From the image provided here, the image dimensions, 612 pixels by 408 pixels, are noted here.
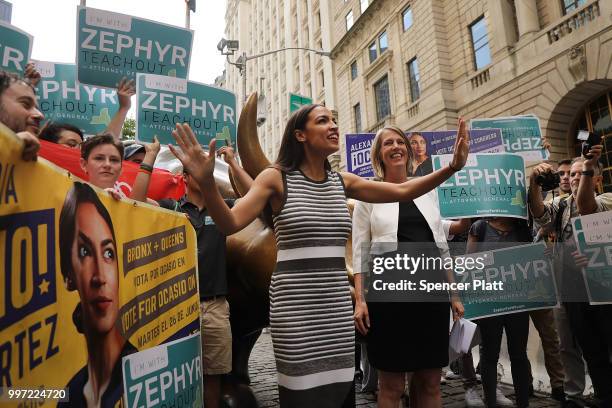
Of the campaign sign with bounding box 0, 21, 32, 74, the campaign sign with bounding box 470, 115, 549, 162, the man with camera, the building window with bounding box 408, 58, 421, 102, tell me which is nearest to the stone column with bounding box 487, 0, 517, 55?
the building window with bounding box 408, 58, 421, 102

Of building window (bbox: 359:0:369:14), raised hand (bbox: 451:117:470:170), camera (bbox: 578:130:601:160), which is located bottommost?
raised hand (bbox: 451:117:470:170)

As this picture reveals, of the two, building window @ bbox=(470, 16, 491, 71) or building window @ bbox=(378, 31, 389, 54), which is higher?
building window @ bbox=(378, 31, 389, 54)

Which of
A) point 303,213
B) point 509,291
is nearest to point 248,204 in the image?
point 303,213

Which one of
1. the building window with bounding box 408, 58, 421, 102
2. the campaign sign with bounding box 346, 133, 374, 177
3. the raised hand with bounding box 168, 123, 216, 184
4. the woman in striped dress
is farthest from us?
the building window with bounding box 408, 58, 421, 102

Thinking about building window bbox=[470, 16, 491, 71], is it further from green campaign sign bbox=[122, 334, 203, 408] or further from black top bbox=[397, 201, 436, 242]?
green campaign sign bbox=[122, 334, 203, 408]

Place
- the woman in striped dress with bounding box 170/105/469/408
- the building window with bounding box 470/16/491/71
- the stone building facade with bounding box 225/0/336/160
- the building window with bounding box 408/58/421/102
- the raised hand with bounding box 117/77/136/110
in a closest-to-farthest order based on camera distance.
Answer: the woman in striped dress with bounding box 170/105/469/408 → the raised hand with bounding box 117/77/136/110 → the building window with bounding box 470/16/491/71 → the building window with bounding box 408/58/421/102 → the stone building facade with bounding box 225/0/336/160

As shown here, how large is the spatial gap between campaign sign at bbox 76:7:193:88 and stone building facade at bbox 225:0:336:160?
20.4 m

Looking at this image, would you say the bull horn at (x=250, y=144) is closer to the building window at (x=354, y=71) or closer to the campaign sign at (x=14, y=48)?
the campaign sign at (x=14, y=48)

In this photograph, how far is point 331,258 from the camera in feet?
6.72

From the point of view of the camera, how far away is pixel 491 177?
4.07 metres

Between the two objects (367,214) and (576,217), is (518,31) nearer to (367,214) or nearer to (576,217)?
(576,217)

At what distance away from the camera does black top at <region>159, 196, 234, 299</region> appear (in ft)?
9.89

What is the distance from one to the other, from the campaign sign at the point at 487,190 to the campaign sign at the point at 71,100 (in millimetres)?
3378

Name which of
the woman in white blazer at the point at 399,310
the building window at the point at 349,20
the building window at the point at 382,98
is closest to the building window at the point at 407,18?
the building window at the point at 382,98
